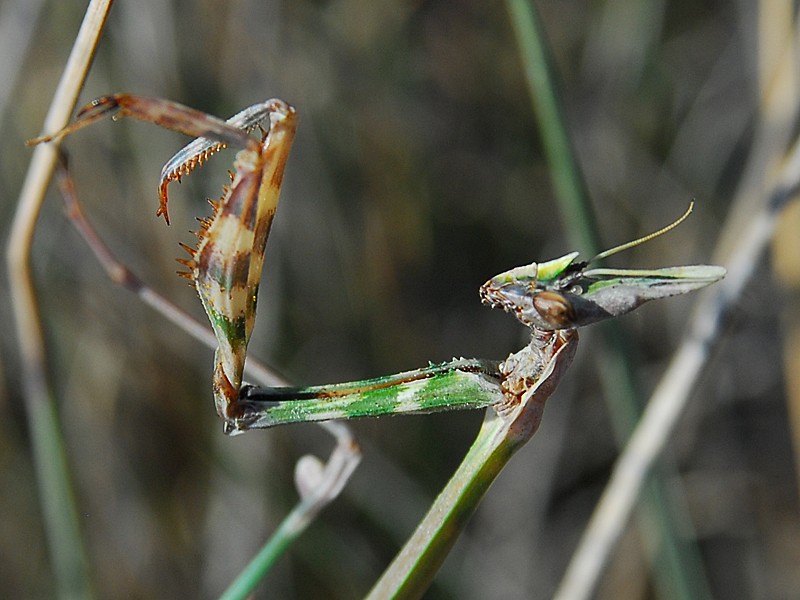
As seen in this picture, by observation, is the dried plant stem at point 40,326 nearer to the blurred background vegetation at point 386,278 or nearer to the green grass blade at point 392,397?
the green grass blade at point 392,397

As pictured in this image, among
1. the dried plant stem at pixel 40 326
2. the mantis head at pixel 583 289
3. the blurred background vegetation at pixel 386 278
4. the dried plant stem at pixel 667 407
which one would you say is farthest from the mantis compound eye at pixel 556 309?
the blurred background vegetation at pixel 386 278

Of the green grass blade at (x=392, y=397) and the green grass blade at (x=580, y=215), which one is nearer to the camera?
the green grass blade at (x=392, y=397)

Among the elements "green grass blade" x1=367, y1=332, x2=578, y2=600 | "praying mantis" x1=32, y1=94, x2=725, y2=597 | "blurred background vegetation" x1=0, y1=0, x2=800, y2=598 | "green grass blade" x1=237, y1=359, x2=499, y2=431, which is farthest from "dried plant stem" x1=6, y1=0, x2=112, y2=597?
"blurred background vegetation" x1=0, y1=0, x2=800, y2=598

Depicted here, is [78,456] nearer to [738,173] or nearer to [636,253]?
[636,253]

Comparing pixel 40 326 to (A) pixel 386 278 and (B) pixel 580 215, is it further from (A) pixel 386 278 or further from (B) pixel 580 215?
(A) pixel 386 278

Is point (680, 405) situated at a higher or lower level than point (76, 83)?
lower

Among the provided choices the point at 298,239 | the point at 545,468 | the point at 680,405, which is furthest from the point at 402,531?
the point at 680,405
